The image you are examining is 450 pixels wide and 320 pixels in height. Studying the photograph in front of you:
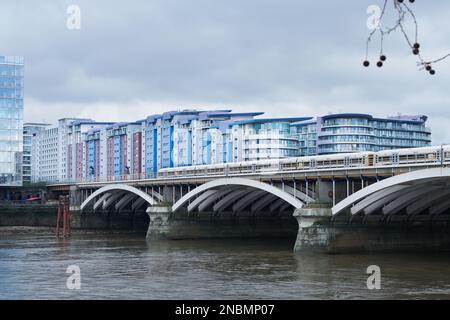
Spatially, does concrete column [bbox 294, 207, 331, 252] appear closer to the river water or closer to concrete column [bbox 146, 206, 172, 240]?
the river water

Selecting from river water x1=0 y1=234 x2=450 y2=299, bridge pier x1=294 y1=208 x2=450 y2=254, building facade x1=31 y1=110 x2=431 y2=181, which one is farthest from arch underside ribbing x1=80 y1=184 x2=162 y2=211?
building facade x1=31 y1=110 x2=431 y2=181

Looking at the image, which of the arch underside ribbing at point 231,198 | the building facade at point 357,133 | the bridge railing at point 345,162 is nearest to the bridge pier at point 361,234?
the bridge railing at point 345,162

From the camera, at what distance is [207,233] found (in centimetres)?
6794

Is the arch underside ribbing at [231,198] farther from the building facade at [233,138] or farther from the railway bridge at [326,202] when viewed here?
the building facade at [233,138]

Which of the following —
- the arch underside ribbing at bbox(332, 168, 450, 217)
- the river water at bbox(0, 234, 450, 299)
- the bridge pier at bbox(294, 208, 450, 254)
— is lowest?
the river water at bbox(0, 234, 450, 299)

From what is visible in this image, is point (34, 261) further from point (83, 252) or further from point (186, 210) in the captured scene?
point (186, 210)

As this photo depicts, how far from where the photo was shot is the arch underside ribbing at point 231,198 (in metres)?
58.2

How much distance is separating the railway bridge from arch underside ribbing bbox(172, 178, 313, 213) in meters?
0.08

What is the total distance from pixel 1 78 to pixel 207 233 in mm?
48606

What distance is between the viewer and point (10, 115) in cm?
10506

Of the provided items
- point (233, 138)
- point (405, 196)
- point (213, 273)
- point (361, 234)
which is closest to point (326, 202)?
point (361, 234)

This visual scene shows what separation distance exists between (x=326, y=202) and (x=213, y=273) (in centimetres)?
1120

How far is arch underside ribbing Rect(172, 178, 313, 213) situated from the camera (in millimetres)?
58156
